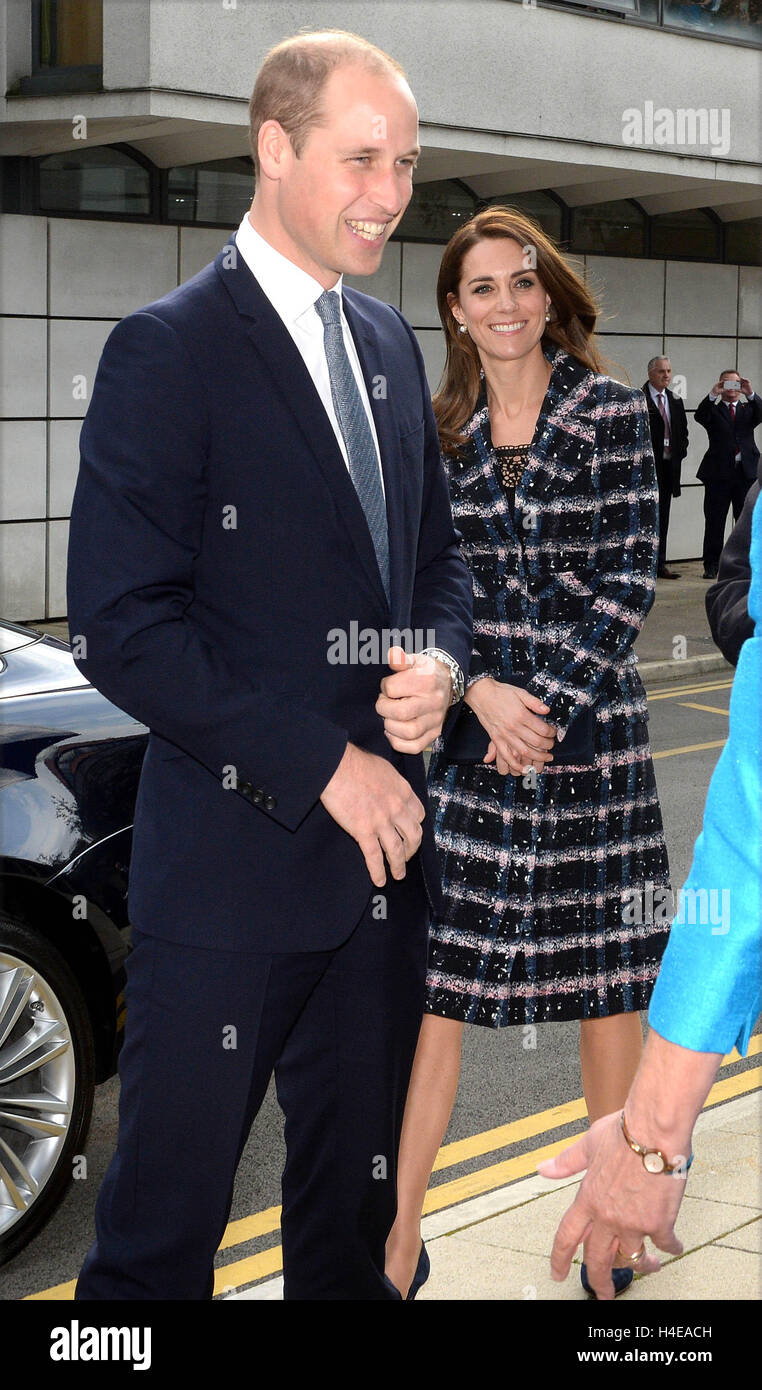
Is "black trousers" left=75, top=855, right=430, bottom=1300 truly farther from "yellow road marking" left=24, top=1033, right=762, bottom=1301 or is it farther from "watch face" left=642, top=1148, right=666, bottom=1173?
"yellow road marking" left=24, top=1033, right=762, bottom=1301

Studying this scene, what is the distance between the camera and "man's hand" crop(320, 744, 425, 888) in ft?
7.86

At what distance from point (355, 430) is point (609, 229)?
15.6m

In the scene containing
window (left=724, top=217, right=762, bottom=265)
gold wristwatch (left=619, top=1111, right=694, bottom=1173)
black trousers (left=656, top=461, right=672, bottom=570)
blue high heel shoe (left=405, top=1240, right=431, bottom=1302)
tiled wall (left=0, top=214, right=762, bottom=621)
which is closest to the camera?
gold wristwatch (left=619, top=1111, right=694, bottom=1173)

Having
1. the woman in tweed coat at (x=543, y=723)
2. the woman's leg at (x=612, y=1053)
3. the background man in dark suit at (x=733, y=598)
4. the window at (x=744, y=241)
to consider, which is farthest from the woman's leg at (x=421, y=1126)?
the window at (x=744, y=241)

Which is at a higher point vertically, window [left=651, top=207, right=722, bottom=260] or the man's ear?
window [left=651, top=207, right=722, bottom=260]

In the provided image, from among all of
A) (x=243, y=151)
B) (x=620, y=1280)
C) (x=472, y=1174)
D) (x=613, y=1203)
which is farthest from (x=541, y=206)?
(x=613, y=1203)

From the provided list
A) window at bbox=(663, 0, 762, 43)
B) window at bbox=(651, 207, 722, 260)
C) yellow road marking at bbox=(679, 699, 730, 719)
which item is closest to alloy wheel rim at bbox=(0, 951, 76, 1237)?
yellow road marking at bbox=(679, 699, 730, 719)

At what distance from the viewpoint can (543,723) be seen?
3.40 m

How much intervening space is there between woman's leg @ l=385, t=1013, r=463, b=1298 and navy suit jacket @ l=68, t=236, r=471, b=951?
107 centimetres

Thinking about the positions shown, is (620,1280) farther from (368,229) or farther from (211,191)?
(211,191)

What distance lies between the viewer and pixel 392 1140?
2.64 m
